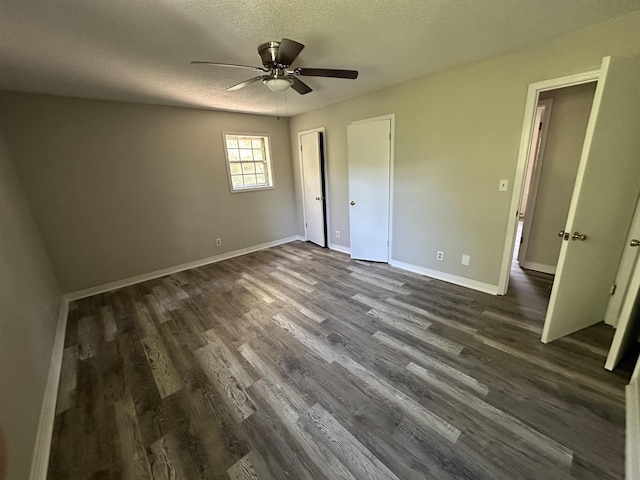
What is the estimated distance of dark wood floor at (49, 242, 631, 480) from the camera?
4.20 ft

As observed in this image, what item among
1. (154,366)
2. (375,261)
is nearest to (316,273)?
(375,261)

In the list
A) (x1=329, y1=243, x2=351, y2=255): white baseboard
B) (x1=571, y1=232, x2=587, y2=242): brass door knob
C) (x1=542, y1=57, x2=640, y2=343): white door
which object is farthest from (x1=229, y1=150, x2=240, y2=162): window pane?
(x1=571, y1=232, x2=587, y2=242): brass door knob

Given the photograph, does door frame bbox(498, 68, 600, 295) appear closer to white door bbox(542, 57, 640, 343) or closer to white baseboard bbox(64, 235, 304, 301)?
white door bbox(542, 57, 640, 343)

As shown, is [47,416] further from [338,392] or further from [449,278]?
[449,278]

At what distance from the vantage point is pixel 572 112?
2857mm

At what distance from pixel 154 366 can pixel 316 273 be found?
210 centimetres

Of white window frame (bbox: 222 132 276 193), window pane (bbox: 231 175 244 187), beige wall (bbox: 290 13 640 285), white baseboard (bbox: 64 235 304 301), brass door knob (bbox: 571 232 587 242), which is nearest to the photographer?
brass door knob (bbox: 571 232 587 242)

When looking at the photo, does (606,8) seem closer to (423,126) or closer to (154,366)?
(423,126)

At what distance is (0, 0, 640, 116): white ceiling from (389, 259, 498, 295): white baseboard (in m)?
2.32

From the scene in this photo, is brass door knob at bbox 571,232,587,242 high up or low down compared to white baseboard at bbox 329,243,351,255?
up

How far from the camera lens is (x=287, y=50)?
1.68 metres

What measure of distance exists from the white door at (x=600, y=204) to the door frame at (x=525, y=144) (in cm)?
46

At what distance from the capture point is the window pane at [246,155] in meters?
4.39

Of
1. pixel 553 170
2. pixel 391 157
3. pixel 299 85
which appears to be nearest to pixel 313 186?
pixel 391 157
